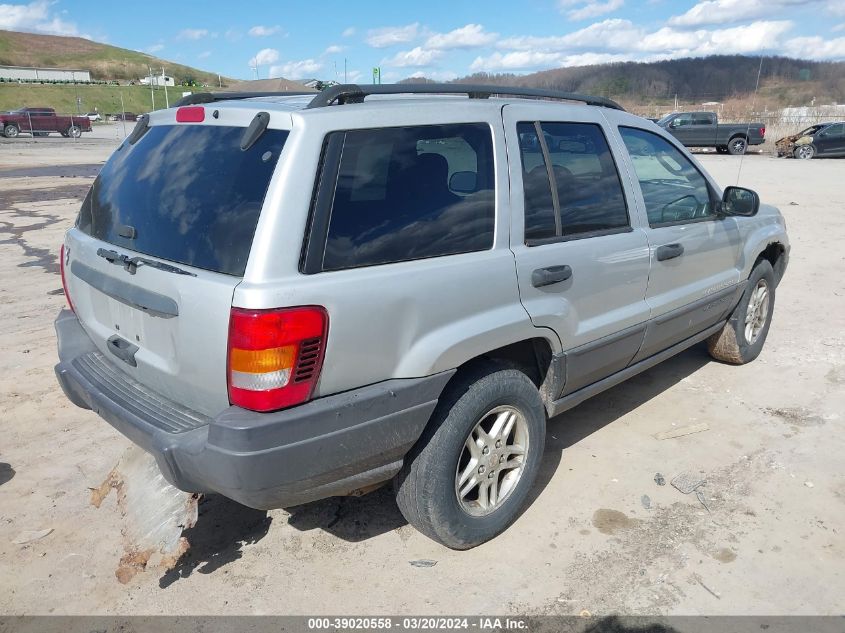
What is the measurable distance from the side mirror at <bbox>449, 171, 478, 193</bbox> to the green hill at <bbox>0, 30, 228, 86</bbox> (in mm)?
129815

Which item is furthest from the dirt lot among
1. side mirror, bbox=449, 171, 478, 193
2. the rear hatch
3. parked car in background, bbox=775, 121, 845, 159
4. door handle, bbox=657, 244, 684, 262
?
parked car in background, bbox=775, 121, 845, 159

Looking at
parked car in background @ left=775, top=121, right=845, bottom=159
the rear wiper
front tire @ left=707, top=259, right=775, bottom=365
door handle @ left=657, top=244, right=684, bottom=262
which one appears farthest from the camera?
parked car in background @ left=775, top=121, right=845, bottom=159

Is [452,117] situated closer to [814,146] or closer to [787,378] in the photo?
[787,378]

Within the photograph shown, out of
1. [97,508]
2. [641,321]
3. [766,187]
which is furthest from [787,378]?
[766,187]

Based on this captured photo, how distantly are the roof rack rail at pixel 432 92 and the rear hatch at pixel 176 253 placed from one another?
304mm

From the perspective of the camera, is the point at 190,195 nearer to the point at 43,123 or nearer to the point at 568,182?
the point at 568,182

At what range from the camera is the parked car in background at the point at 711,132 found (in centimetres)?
2788

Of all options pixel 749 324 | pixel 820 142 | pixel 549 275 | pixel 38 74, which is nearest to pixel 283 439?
pixel 549 275

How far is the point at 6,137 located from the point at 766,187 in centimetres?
3816

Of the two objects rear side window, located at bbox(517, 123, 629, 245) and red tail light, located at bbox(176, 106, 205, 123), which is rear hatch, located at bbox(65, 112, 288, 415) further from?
rear side window, located at bbox(517, 123, 629, 245)

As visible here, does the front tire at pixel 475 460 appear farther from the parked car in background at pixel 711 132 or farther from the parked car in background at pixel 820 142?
the parked car in background at pixel 711 132

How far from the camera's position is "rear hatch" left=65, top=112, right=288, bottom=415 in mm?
2268

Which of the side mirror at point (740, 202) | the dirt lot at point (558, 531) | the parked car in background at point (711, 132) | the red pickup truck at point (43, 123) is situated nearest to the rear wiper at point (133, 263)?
the dirt lot at point (558, 531)

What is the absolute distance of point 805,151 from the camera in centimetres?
2594
